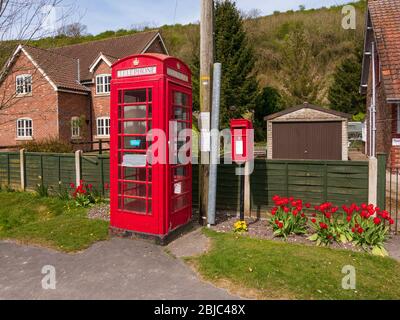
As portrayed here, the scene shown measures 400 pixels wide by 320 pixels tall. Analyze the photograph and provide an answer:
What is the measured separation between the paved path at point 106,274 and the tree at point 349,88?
31578mm

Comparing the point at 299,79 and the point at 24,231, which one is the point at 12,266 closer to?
the point at 24,231

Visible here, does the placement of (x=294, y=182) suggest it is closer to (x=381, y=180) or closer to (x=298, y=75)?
(x=381, y=180)

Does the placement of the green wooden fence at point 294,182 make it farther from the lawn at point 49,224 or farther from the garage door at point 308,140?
the garage door at point 308,140

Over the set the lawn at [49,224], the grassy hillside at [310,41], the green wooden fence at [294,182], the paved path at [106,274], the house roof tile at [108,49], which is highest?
the grassy hillside at [310,41]

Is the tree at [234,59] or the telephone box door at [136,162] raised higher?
the tree at [234,59]

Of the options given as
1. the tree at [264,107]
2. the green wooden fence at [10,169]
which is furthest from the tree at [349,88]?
the green wooden fence at [10,169]

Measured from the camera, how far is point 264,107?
105ft

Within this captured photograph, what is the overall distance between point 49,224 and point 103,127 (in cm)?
1911

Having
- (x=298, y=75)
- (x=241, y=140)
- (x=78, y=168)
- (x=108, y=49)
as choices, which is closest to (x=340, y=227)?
(x=241, y=140)

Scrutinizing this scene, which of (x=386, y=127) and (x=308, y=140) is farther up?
(x=386, y=127)

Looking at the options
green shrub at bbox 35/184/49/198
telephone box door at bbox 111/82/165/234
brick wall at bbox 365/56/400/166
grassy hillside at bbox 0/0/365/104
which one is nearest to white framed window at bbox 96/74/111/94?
grassy hillside at bbox 0/0/365/104

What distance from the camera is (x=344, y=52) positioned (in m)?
42.2

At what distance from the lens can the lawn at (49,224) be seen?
5871 millimetres

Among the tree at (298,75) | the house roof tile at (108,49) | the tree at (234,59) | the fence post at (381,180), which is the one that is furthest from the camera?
the tree at (298,75)
